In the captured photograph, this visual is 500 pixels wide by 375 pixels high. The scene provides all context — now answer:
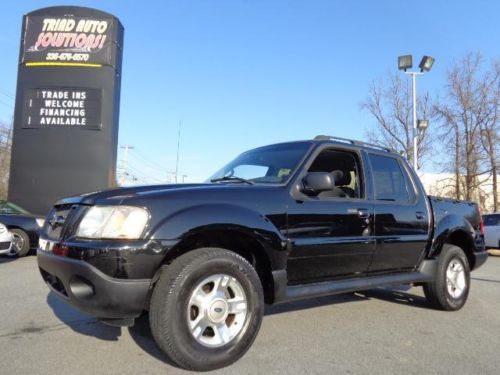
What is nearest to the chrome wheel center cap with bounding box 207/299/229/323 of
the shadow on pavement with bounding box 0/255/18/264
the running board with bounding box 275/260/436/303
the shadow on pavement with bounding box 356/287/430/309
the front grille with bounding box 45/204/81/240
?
the running board with bounding box 275/260/436/303

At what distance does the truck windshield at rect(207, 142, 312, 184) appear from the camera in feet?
15.1

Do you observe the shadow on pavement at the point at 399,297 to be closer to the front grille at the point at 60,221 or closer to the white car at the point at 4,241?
the front grille at the point at 60,221

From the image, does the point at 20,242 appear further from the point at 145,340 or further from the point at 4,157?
the point at 4,157

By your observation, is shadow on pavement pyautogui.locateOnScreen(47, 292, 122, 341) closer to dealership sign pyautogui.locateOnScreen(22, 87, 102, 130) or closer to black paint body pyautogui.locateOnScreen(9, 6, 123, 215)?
black paint body pyautogui.locateOnScreen(9, 6, 123, 215)

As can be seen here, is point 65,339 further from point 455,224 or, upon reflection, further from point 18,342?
point 455,224

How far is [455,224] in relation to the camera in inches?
238

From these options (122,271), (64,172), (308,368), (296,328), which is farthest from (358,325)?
(64,172)

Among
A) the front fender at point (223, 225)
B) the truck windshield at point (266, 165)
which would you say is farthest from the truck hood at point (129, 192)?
the truck windshield at point (266, 165)

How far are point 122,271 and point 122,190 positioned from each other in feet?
2.18

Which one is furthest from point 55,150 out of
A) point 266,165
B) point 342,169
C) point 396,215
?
point 396,215

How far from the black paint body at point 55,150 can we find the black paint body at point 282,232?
12.1 m

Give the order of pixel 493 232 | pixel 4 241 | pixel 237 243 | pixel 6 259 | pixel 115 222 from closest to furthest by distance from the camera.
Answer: pixel 115 222
pixel 237 243
pixel 4 241
pixel 6 259
pixel 493 232

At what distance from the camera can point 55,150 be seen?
15.8m

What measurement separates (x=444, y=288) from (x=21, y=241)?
29.9 ft
